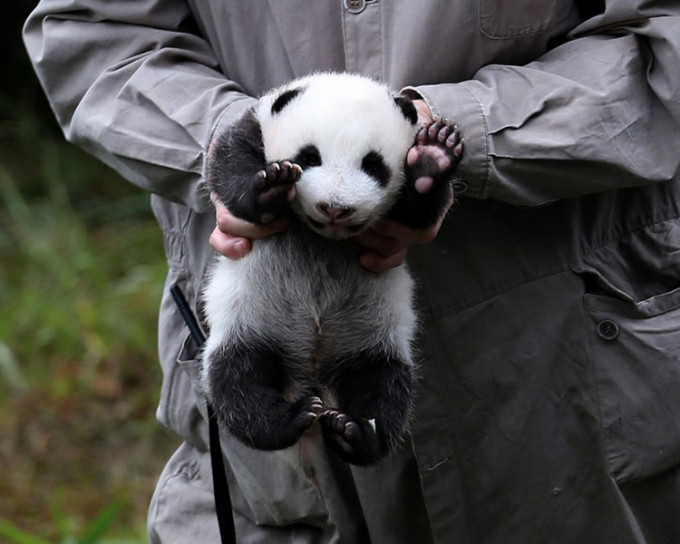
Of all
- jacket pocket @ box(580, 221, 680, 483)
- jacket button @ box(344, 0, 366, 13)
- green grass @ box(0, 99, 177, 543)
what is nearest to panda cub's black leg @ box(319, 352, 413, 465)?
jacket pocket @ box(580, 221, 680, 483)

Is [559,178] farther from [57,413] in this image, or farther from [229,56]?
[57,413]

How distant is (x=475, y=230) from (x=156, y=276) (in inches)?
148

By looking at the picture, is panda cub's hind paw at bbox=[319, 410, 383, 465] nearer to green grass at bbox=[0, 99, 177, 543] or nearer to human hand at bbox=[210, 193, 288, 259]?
human hand at bbox=[210, 193, 288, 259]

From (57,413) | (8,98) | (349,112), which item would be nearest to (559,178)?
(349,112)

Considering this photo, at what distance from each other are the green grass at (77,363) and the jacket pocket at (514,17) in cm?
251

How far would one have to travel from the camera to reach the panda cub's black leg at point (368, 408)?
2.23m

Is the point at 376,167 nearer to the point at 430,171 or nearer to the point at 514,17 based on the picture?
the point at 430,171

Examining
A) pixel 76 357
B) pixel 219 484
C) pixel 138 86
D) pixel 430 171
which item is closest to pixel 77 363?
pixel 76 357

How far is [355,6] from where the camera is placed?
7.82 ft

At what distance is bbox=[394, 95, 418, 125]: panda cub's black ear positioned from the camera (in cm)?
229

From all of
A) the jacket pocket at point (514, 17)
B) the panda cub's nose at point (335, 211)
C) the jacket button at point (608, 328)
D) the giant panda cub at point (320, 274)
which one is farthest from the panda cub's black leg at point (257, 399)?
the jacket pocket at point (514, 17)

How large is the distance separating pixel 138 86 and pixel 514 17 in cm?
80

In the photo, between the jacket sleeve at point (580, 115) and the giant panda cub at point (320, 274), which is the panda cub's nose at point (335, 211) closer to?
the giant panda cub at point (320, 274)

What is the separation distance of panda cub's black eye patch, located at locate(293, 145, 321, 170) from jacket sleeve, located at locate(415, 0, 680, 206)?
0.82ft
